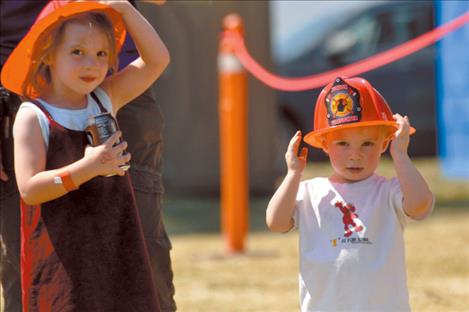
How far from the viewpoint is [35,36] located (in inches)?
136

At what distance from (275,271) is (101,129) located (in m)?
3.65

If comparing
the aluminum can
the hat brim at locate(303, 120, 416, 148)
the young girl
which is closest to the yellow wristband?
the young girl

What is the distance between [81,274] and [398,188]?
3.13 feet

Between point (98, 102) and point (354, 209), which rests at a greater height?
point (98, 102)

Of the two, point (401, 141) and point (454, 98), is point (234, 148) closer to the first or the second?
point (401, 141)

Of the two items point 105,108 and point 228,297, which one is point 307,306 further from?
Answer: point 228,297

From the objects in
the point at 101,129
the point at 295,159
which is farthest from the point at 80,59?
the point at 295,159

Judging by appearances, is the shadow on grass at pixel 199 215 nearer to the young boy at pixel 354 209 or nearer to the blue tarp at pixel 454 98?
the blue tarp at pixel 454 98

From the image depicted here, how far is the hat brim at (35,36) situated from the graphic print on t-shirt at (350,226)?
88cm

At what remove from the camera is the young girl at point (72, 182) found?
10.9ft

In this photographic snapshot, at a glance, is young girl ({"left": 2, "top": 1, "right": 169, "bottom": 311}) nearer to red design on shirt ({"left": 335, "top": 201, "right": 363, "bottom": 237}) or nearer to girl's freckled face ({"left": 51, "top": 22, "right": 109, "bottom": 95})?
girl's freckled face ({"left": 51, "top": 22, "right": 109, "bottom": 95})

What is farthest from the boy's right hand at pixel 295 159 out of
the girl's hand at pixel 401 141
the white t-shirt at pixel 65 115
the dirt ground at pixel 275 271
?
the dirt ground at pixel 275 271

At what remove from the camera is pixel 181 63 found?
10.7 m

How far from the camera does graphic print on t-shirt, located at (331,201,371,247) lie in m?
3.36
